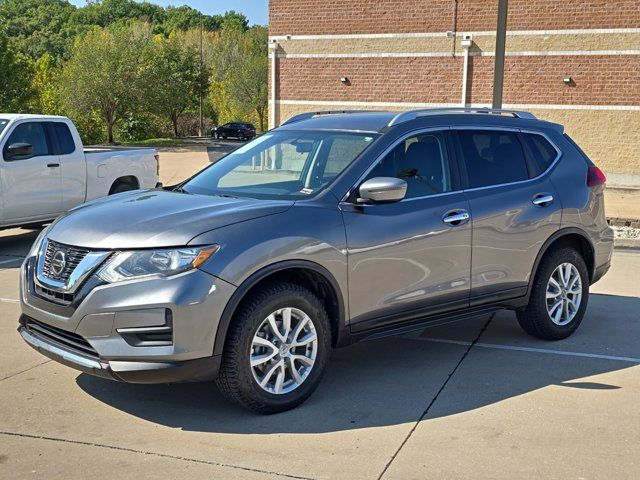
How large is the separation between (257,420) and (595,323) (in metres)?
3.98

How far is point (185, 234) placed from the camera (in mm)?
4660

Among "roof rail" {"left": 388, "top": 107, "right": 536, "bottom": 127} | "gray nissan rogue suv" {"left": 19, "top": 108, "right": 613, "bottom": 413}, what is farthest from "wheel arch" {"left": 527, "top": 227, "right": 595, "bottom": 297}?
"roof rail" {"left": 388, "top": 107, "right": 536, "bottom": 127}

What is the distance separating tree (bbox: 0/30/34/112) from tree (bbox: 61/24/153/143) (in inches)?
206

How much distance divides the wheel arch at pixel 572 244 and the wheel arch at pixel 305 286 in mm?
1969

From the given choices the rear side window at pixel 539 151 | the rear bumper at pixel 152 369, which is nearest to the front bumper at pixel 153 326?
the rear bumper at pixel 152 369

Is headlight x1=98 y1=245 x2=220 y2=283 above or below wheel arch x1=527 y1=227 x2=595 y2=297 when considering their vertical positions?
above

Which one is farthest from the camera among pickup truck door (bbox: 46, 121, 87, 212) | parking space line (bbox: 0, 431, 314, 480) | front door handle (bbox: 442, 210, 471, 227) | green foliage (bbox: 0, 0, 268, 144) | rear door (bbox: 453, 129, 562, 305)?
green foliage (bbox: 0, 0, 268, 144)

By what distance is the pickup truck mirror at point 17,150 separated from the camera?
35.7 ft

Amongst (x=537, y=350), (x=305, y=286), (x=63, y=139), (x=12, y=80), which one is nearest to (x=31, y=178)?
(x=63, y=139)

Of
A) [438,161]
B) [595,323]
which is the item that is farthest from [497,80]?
[438,161]

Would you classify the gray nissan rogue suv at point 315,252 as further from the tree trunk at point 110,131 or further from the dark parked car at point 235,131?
the dark parked car at point 235,131

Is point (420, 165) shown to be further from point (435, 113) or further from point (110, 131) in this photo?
point (110, 131)

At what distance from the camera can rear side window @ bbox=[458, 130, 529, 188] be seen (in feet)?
20.3

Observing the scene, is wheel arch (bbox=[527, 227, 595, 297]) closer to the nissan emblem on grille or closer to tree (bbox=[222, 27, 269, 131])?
the nissan emblem on grille
